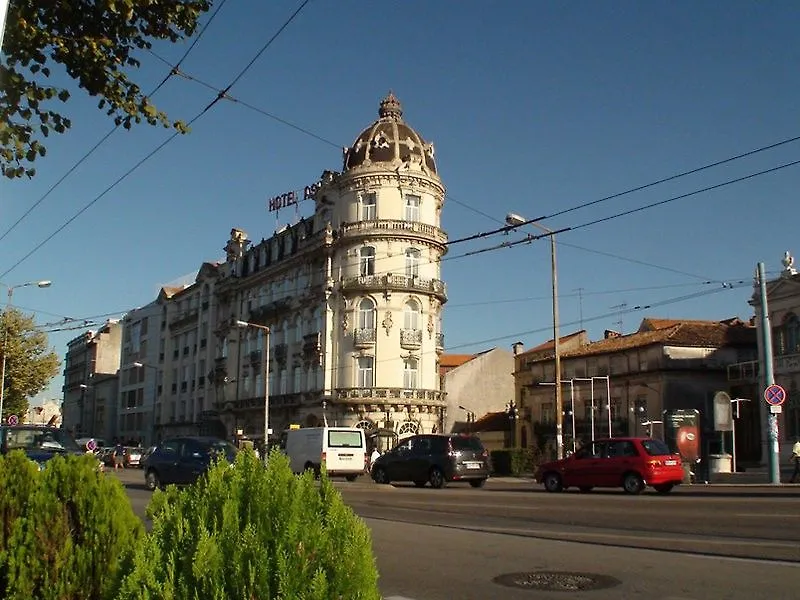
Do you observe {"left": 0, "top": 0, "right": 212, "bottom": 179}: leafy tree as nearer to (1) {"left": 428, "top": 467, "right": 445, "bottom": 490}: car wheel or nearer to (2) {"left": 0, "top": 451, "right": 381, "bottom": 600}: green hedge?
(2) {"left": 0, "top": 451, "right": 381, "bottom": 600}: green hedge

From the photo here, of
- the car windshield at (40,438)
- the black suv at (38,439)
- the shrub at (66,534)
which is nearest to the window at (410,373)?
the black suv at (38,439)

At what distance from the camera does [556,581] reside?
342 inches

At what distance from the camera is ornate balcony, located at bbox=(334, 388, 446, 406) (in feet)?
178

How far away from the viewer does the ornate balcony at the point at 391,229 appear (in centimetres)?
5434

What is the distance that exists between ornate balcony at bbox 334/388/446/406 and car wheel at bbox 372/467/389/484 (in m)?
23.7

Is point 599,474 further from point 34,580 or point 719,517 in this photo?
point 34,580

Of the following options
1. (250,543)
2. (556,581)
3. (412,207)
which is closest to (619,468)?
(556,581)

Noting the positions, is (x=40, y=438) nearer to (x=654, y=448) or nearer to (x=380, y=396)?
(x=654, y=448)

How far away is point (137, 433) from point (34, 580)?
282 feet

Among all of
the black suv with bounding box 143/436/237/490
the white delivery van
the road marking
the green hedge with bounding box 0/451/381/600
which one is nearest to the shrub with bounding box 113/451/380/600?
the green hedge with bounding box 0/451/381/600

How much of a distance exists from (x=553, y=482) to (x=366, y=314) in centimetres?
3106

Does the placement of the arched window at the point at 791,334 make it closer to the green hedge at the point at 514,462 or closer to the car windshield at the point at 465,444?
the green hedge at the point at 514,462

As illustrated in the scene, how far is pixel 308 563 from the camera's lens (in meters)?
3.57

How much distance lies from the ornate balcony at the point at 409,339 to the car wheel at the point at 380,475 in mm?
24860
